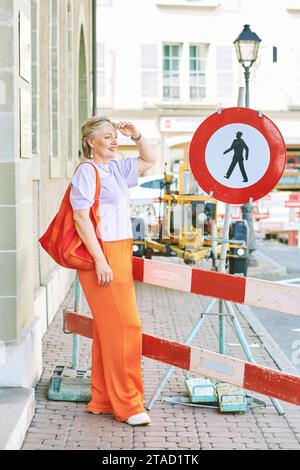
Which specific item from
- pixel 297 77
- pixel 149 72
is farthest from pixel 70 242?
pixel 297 77

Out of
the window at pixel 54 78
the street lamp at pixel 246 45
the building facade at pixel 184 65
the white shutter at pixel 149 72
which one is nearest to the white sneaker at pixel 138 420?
the window at pixel 54 78

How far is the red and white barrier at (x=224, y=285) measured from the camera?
17.2 ft

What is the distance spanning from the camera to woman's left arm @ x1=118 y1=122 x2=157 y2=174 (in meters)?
5.74

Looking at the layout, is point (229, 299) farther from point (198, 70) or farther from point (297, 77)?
point (297, 77)

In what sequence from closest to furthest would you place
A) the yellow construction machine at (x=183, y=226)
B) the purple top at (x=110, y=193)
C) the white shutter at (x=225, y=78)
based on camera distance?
the purple top at (x=110, y=193) → the yellow construction machine at (x=183, y=226) → the white shutter at (x=225, y=78)

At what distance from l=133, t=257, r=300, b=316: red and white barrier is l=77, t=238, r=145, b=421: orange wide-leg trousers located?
284mm

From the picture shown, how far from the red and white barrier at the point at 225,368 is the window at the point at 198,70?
29257 mm

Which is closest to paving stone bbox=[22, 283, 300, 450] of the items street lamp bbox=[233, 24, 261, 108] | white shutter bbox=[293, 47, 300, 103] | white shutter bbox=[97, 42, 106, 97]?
street lamp bbox=[233, 24, 261, 108]

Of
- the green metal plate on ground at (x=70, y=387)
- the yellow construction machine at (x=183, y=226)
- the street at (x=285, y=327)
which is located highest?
the yellow construction machine at (x=183, y=226)

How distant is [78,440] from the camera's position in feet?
17.3

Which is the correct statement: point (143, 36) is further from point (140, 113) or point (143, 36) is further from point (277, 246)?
point (277, 246)

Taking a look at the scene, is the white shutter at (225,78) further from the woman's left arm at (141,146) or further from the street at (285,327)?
the woman's left arm at (141,146)

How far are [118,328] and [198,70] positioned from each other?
3016 centimetres

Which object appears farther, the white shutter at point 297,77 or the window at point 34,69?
the white shutter at point 297,77
